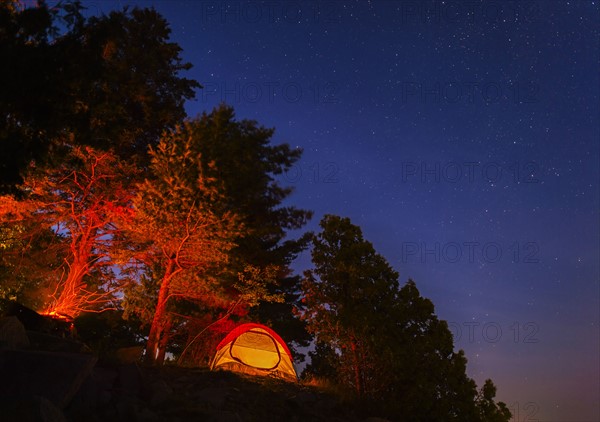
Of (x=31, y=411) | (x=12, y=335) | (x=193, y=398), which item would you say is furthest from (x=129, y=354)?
(x=31, y=411)

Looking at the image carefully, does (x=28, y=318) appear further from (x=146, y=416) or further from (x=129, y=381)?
(x=146, y=416)

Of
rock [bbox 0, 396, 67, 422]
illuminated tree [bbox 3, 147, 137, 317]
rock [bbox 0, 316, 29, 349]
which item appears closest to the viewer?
rock [bbox 0, 396, 67, 422]

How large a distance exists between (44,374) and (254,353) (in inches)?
441

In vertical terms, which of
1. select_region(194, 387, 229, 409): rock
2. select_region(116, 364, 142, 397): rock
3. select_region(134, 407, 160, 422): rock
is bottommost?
select_region(134, 407, 160, 422): rock

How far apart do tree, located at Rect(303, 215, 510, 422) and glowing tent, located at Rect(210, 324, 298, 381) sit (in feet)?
6.61

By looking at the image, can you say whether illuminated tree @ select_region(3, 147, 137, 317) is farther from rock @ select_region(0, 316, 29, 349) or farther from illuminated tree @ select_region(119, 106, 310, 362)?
rock @ select_region(0, 316, 29, 349)

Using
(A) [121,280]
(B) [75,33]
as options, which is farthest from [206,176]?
A: (B) [75,33]

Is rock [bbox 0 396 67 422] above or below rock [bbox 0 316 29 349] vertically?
below

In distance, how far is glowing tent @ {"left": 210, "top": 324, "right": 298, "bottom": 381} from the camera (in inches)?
719

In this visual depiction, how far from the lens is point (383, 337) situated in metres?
16.8

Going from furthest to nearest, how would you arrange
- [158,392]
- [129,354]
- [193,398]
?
[129,354] → [193,398] → [158,392]

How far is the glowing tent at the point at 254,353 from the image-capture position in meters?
18.3

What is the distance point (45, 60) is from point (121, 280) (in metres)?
12.7

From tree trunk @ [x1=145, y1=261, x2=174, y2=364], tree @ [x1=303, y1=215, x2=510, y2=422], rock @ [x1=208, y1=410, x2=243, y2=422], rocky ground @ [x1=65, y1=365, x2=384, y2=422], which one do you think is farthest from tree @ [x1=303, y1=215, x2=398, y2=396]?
rock @ [x1=208, y1=410, x2=243, y2=422]
